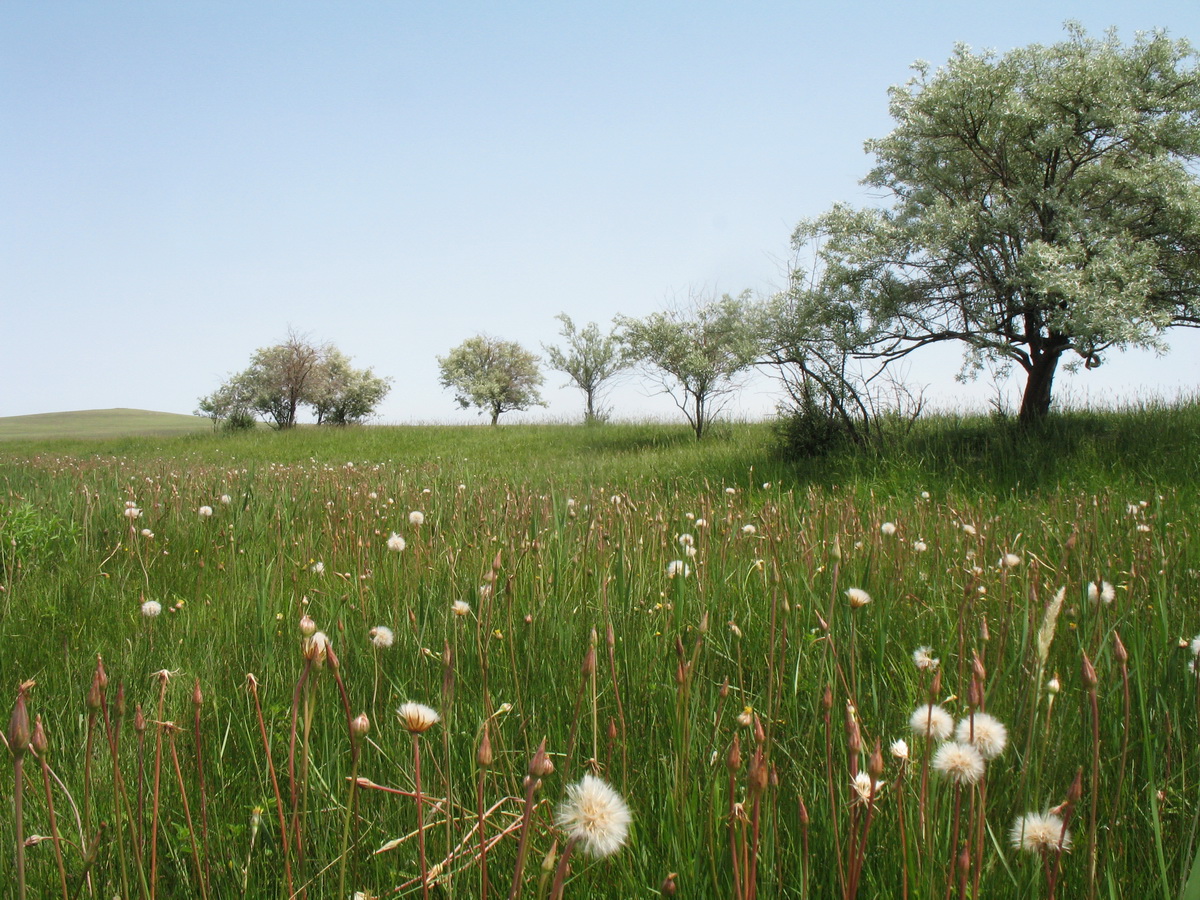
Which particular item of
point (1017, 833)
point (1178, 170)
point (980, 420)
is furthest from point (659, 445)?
point (1017, 833)

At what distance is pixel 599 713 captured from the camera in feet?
7.34

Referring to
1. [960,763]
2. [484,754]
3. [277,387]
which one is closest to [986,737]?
[960,763]

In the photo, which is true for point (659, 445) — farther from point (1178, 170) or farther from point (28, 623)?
point (28, 623)

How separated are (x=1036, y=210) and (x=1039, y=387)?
10.3 ft

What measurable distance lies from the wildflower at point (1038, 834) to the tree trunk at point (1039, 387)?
13362mm

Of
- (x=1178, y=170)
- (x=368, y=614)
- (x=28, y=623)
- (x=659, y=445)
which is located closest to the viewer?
(x=368, y=614)

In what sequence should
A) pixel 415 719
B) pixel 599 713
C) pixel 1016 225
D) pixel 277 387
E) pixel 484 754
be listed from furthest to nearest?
pixel 277 387 < pixel 1016 225 < pixel 599 713 < pixel 415 719 < pixel 484 754

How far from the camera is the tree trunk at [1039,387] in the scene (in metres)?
12.7

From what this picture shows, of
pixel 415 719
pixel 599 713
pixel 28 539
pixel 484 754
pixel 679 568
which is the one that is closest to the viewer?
pixel 484 754

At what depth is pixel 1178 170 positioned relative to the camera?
11.2m

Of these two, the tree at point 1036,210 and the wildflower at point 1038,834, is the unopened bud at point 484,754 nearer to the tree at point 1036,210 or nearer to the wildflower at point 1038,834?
the wildflower at point 1038,834

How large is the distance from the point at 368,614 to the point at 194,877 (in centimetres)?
152

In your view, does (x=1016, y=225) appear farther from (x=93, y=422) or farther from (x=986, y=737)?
(x=93, y=422)

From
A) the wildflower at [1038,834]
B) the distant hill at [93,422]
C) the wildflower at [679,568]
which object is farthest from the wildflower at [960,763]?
the distant hill at [93,422]
